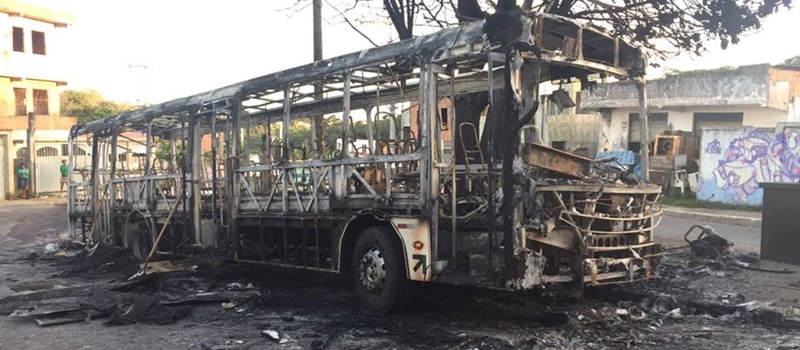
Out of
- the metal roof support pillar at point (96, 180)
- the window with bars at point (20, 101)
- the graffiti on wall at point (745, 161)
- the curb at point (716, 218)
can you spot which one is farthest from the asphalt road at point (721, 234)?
the window with bars at point (20, 101)

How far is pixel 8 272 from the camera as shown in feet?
36.2

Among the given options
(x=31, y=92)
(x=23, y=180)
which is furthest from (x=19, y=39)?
(x=23, y=180)

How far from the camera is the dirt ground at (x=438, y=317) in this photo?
225 inches

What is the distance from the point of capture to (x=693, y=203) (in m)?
18.5

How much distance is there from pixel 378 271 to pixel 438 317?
2.55 feet

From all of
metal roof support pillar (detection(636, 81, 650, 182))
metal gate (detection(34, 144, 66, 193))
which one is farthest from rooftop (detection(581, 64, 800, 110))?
metal gate (detection(34, 144, 66, 193))

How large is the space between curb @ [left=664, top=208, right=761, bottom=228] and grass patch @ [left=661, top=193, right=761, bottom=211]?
133 centimetres

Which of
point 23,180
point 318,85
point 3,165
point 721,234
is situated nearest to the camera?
point 318,85

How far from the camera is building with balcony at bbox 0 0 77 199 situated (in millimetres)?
28578

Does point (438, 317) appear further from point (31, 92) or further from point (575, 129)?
point (31, 92)

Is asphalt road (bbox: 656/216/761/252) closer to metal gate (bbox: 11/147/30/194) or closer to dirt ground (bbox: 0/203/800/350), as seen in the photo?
dirt ground (bbox: 0/203/800/350)

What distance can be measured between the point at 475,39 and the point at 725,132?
1480 cm

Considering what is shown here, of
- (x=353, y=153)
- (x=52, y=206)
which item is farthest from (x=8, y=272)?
(x=52, y=206)

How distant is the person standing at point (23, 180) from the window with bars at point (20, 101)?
3478mm
